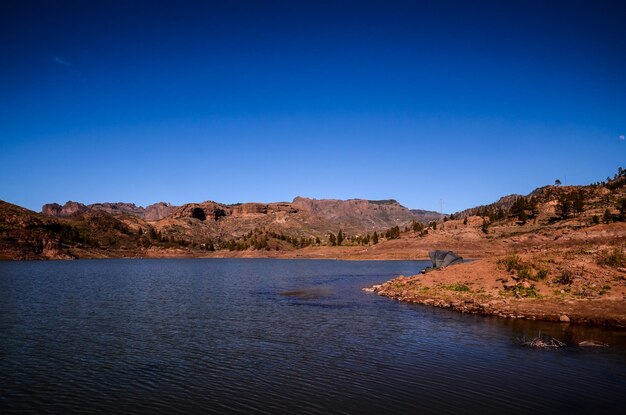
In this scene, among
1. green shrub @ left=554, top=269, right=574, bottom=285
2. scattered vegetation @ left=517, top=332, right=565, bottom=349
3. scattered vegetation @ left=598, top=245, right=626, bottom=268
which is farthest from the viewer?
scattered vegetation @ left=598, top=245, right=626, bottom=268

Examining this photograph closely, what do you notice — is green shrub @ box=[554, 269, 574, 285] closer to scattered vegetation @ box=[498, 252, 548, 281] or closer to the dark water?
scattered vegetation @ box=[498, 252, 548, 281]

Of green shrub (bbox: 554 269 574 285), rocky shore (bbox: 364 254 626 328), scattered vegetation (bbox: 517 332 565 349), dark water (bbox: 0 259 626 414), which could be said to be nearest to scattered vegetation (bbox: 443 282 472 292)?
rocky shore (bbox: 364 254 626 328)

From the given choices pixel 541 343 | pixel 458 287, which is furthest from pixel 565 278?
pixel 541 343

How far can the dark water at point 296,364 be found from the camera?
15.9 meters

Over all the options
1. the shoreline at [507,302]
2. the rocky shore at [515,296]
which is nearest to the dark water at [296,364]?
the shoreline at [507,302]

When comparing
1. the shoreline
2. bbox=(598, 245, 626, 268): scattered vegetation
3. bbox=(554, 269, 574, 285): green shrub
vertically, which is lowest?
the shoreline

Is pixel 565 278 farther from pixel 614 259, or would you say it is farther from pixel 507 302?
pixel 507 302

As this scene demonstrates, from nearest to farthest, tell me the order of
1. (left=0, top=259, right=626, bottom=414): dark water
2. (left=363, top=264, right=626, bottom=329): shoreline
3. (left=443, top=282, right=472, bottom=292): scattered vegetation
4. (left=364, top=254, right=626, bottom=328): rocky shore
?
(left=0, top=259, right=626, bottom=414): dark water
(left=363, top=264, right=626, bottom=329): shoreline
(left=364, top=254, right=626, bottom=328): rocky shore
(left=443, top=282, right=472, bottom=292): scattered vegetation

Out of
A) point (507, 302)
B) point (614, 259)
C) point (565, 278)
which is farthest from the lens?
point (614, 259)

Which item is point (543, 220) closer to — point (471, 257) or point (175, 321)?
point (471, 257)

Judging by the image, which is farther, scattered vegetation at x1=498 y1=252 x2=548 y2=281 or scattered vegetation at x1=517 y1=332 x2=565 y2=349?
scattered vegetation at x1=498 y1=252 x2=548 y2=281

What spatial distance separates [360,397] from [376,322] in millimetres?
16355

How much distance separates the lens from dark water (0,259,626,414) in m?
15.9

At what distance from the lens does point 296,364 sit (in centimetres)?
2095
